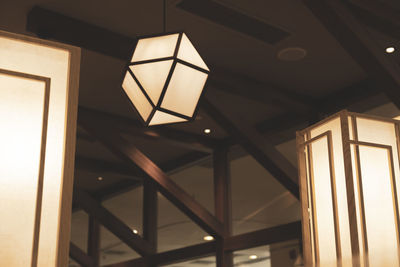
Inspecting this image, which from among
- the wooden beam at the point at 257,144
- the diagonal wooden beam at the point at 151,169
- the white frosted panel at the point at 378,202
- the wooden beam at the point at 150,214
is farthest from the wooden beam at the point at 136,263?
the white frosted panel at the point at 378,202

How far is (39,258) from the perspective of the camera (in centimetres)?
74

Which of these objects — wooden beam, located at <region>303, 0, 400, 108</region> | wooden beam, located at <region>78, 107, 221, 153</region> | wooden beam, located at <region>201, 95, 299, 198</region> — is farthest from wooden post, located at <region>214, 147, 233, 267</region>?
wooden beam, located at <region>303, 0, 400, 108</region>

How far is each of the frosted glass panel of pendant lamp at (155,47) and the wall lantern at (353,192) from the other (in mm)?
1412

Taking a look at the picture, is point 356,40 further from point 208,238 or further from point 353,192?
point 208,238

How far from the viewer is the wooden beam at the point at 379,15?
A: 14.6 feet

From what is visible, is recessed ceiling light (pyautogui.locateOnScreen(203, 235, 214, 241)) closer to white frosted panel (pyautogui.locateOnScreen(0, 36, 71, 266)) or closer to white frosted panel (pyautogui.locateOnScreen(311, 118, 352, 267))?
white frosted panel (pyautogui.locateOnScreen(311, 118, 352, 267))

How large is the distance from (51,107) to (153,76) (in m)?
2.26

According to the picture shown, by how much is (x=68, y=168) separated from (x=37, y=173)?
46mm

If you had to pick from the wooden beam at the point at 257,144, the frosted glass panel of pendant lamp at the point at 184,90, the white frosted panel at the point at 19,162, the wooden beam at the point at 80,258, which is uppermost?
the wooden beam at the point at 257,144

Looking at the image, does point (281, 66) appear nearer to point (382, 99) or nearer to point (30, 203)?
point (382, 99)

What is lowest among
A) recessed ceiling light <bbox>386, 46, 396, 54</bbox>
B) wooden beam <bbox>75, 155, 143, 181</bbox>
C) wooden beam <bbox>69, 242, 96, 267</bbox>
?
wooden beam <bbox>69, 242, 96, 267</bbox>

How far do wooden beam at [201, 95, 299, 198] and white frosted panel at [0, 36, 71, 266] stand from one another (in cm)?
485

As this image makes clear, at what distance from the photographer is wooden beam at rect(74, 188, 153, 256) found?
308 inches

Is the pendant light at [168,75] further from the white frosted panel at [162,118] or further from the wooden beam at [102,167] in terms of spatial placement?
the wooden beam at [102,167]
